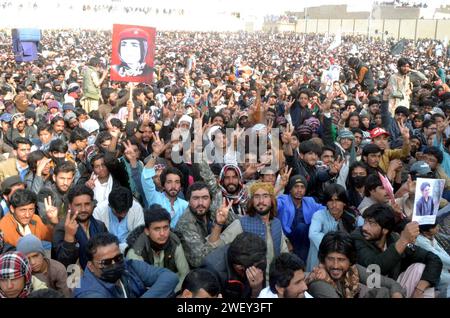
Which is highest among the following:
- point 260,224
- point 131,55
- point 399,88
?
point 131,55

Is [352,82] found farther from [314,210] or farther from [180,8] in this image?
[180,8]

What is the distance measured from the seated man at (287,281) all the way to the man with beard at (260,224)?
62cm

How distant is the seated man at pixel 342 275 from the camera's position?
9.74ft

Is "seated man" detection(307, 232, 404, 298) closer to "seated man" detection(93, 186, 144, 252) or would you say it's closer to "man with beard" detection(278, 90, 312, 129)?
"seated man" detection(93, 186, 144, 252)

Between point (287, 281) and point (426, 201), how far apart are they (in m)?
A: 1.16

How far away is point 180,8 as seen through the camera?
253ft

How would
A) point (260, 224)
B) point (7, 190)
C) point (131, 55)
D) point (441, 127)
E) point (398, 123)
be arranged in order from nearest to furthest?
point (260, 224)
point (7, 190)
point (441, 127)
point (398, 123)
point (131, 55)

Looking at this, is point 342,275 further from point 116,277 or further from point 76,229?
point 76,229

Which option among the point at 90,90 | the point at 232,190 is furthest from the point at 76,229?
the point at 90,90

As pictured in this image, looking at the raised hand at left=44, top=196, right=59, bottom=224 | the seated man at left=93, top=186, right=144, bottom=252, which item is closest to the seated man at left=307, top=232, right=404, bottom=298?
the seated man at left=93, top=186, right=144, bottom=252

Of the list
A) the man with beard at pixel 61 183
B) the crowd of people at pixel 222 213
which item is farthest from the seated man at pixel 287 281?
the man with beard at pixel 61 183

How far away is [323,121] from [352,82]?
576 centimetres

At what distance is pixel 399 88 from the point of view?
8594mm
